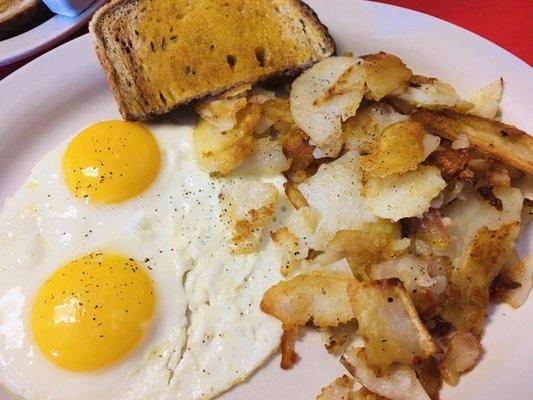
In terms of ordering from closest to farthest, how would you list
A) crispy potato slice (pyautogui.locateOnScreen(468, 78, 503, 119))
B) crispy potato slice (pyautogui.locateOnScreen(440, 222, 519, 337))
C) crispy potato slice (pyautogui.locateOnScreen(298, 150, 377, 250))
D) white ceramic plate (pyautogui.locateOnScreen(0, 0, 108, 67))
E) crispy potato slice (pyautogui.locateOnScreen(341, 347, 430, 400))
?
crispy potato slice (pyautogui.locateOnScreen(341, 347, 430, 400)) < crispy potato slice (pyautogui.locateOnScreen(440, 222, 519, 337)) < crispy potato slice (pyautogui.locateOnScreen(298, 150, 377, 250)) < crispy potato slice (pyautogui.locateOnScreen(468, 78, 503, 119)) < white ceramic plate (pyautogui.locateOnScreen(0, 0, 108, 67))

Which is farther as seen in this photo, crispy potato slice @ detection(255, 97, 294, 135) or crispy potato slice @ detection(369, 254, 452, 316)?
crispy potato slice @ detection(255, 97, 294, 135)

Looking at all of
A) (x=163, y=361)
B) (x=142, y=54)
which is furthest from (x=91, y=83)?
(x=163, y=361)

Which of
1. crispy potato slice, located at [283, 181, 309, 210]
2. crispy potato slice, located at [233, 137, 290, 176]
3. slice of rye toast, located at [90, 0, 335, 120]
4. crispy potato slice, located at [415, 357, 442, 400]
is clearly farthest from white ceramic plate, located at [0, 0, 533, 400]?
crispy potato slice, located at [283, 181, 309, 210]

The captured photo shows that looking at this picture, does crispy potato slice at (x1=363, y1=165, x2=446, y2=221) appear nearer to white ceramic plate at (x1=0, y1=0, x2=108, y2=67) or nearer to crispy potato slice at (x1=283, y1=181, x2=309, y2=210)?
crispy potato slice at (x1=283, y1=181, x2=309, y2=210)

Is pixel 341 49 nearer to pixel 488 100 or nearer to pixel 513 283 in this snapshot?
pixel 488 100

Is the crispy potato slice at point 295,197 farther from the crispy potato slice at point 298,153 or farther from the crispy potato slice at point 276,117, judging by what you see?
the crispy potato slice at point 276,117
